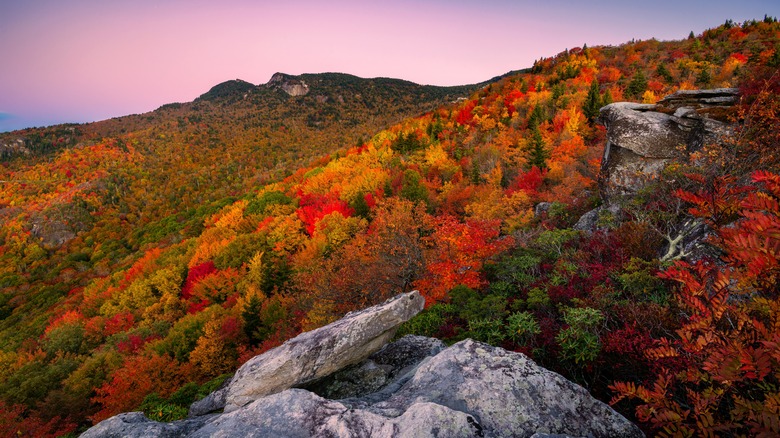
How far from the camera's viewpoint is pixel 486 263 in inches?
685

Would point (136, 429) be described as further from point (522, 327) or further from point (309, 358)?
point (522, 327)

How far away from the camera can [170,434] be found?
20.2ft

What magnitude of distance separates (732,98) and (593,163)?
14.4 metres

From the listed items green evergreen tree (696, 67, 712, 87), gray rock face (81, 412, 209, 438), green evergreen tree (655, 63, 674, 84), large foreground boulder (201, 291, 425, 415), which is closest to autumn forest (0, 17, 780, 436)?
green evergreen tree (696, 67, 712, 87)

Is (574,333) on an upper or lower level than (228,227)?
upper

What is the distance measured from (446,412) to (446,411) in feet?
0.05

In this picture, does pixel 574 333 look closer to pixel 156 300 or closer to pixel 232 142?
pixel 156 300

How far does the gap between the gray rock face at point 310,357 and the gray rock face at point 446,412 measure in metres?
1.28

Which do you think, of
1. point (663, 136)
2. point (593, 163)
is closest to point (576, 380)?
point (663, 136)

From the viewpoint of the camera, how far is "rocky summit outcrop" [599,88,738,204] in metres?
17.4

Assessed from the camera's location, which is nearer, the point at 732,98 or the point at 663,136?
the point at 732,98

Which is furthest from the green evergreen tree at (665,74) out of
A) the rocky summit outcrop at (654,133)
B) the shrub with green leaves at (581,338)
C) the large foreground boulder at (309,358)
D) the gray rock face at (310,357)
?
the gray rock face at (310,357)

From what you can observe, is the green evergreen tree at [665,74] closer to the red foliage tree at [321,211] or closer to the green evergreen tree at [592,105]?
the green evergreen tree at [592,105]

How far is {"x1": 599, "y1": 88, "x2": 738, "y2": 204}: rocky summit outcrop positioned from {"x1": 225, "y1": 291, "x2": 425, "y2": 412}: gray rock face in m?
17.5
